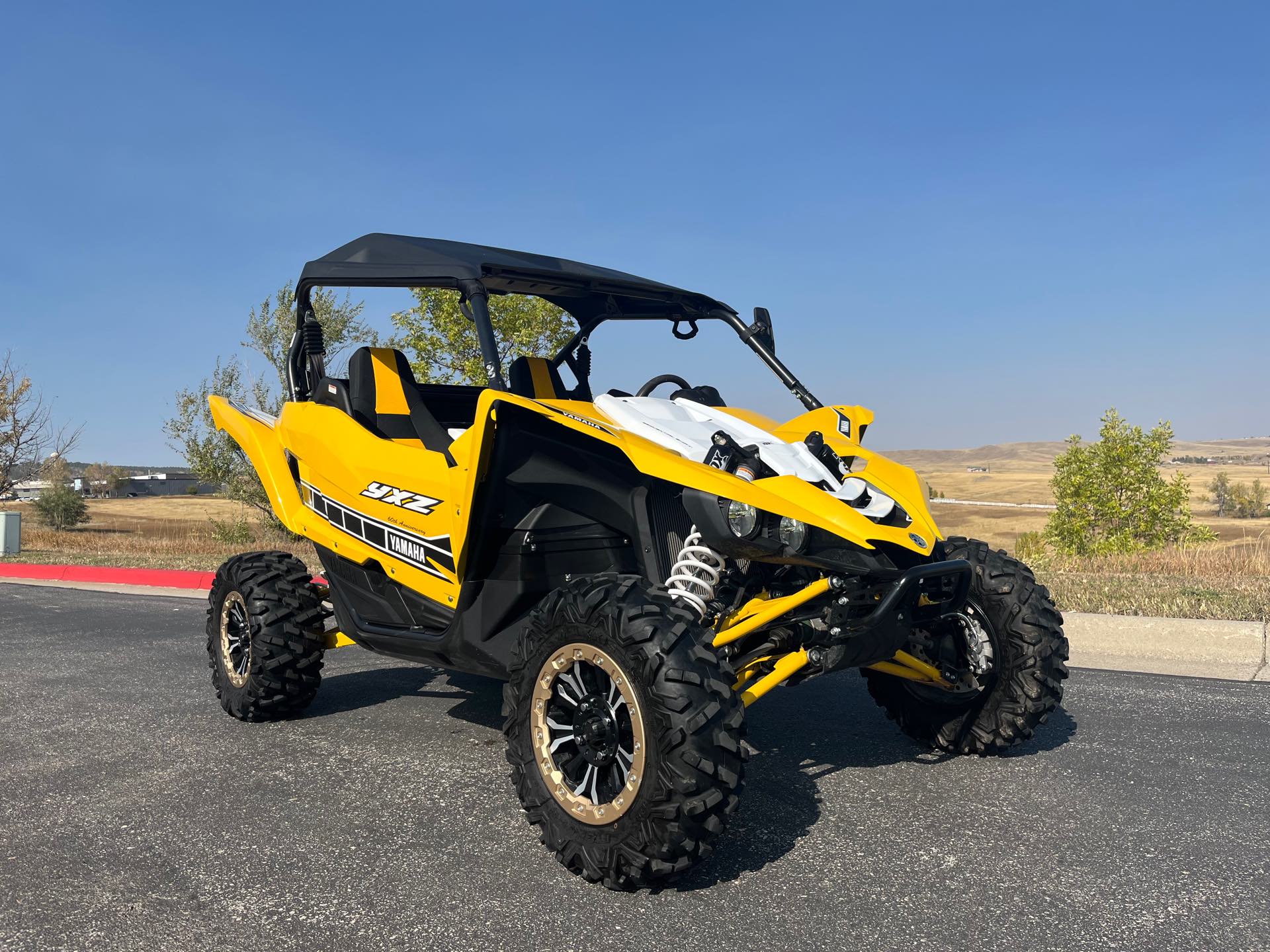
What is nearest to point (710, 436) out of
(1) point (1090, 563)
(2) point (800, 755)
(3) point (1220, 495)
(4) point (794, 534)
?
(4) point (794, 534)

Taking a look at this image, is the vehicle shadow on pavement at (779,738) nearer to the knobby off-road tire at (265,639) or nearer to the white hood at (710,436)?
the knobby off-road tire at (265,639)

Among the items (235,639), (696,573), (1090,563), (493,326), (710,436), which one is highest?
(493,326)

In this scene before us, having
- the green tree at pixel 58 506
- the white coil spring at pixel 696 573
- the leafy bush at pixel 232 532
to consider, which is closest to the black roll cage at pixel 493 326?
the white coil spring at pixel 696 573

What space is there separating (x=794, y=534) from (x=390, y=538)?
212cm

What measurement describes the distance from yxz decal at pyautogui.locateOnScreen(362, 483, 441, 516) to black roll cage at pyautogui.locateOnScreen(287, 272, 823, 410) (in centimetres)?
71

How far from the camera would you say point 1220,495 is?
86.1 meters

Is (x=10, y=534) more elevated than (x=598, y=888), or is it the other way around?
(x=10, y=534)

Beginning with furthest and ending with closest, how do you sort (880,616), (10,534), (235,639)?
(10,534)
(235,639)
(880,616)

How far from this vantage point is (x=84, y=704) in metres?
5.74

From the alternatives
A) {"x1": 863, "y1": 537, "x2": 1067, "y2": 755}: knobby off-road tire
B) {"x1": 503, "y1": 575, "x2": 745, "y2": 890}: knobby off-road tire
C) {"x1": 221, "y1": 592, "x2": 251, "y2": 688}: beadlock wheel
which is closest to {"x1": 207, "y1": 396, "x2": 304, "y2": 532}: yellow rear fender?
{"x1": 221, "y1": 592, "x2": 251, "y2": 688}: beadlock wheel

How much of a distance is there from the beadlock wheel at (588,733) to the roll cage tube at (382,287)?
1201 mm

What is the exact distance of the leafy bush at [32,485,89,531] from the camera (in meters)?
45.5

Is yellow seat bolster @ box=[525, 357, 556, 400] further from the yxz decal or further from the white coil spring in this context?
the white coil spring

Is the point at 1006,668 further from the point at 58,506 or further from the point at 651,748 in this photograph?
the point at 58,506
